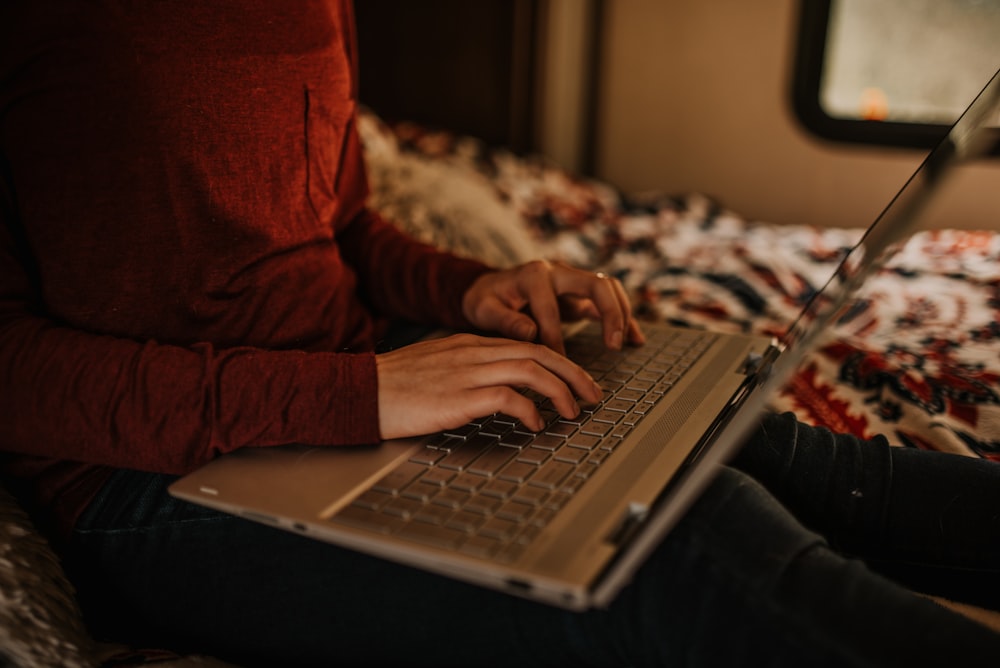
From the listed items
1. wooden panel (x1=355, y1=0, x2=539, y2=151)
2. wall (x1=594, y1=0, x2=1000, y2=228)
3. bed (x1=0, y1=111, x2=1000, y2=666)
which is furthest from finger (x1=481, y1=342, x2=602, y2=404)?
wall (x1=594, y1=0, x2=1000, y2=228)

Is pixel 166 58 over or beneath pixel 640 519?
over

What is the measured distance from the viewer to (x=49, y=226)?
2.39 feet

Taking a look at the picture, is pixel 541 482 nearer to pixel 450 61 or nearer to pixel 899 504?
pixel 899 504

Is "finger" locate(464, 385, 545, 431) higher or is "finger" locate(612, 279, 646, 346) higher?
"finger" locate(464, 385, 545, 431)

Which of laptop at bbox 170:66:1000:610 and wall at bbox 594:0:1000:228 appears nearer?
laptop at bbox 170:66:1000:610

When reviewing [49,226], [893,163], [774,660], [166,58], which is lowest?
[893,163]

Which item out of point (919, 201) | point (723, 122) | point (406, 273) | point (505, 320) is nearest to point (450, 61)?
point (723, 122)

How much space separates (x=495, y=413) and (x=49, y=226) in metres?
0.42

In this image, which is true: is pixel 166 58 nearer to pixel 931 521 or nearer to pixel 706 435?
pixel 706 435

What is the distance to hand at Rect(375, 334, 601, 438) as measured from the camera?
0.71m

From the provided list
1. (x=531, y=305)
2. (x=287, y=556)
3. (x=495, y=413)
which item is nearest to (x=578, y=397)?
(x=495, y=413)

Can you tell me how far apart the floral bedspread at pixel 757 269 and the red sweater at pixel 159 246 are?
62cm

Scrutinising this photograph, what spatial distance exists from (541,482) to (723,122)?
94.6 inches

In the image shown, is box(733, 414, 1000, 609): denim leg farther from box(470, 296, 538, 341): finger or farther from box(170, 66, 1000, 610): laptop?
box(470, 296, 538, 341): finger
